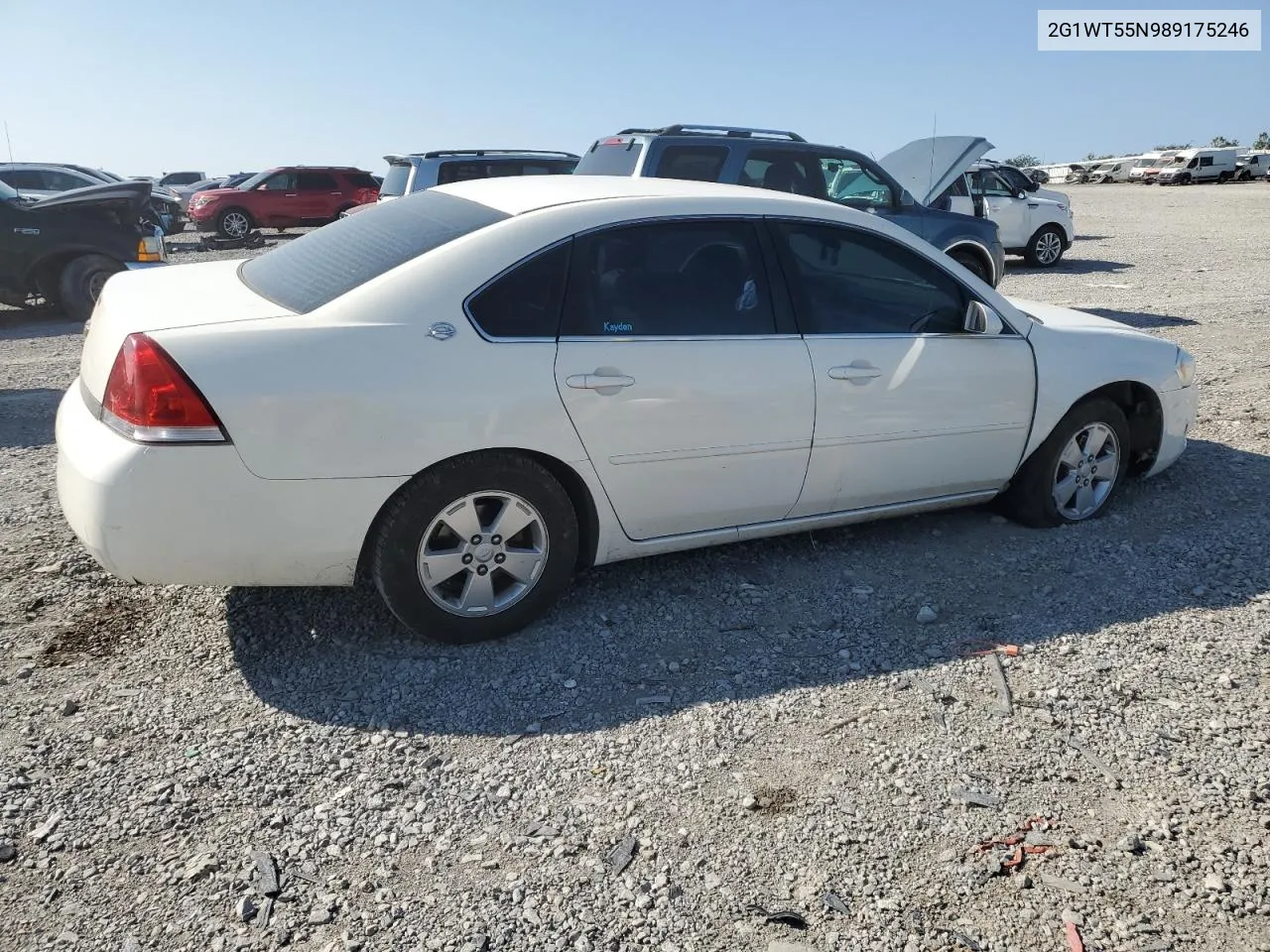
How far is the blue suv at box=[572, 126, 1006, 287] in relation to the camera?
9320mm

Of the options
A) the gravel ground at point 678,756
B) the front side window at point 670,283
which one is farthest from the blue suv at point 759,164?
the gravel ground at point 678,756

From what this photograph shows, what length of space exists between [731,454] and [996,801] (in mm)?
1586

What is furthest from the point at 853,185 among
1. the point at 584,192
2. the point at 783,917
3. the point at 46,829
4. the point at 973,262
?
the point at 46,829

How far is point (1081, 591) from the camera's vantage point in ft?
14.5

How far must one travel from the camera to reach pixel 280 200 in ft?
76.1

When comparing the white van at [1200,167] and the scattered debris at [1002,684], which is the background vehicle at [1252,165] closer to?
the white van at [1200,167]

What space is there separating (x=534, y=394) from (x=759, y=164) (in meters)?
6.54

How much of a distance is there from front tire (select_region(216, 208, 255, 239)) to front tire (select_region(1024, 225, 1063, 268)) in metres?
16.2

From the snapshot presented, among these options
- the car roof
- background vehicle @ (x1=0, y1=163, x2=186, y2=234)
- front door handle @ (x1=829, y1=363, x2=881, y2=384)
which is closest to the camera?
the car roof

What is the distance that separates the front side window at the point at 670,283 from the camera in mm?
3822

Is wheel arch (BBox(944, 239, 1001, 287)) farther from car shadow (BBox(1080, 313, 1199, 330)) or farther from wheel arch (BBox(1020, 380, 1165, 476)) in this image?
wheel arch (BBox(1020, 380, 1165, 476))

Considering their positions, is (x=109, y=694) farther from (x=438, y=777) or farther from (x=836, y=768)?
(x=836, y=768)

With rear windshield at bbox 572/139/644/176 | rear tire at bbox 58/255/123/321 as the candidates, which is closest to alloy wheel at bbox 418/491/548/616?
rear windshield at bbox 572/139/644/176

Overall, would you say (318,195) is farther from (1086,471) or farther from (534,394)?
(534,394)
